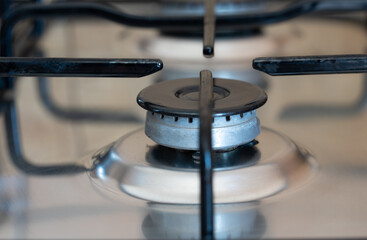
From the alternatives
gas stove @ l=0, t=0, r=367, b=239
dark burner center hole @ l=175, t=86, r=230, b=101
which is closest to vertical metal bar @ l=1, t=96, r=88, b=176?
gas stove @ l=0, t=0, r=367, b=239

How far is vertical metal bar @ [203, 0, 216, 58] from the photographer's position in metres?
0.49

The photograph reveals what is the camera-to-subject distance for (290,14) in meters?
0.79

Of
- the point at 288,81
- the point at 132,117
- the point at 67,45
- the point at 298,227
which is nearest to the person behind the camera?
the point at 298,227

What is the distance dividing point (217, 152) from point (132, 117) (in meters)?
0.18

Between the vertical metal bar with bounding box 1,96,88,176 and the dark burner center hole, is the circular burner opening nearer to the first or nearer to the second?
the dark burner center hole

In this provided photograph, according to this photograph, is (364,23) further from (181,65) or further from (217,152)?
(217,152)

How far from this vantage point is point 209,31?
60 cm

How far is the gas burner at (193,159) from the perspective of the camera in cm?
44

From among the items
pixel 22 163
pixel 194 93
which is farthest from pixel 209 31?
pixel 22 163

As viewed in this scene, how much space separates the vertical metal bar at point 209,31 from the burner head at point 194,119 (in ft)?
0.15

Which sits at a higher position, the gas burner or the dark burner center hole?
the dark burner center hole

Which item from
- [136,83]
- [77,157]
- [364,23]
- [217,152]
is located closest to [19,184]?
[77,157]

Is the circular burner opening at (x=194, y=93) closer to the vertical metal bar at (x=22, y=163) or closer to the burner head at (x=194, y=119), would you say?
the burner head at (x=194, y=119)

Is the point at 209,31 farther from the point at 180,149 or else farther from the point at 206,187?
the point at 206,187
